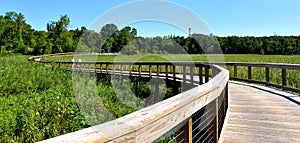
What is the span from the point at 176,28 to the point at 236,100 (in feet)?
17.1

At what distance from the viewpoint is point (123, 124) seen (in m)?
1.21

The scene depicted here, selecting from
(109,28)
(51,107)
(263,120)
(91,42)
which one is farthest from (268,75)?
(91,42)

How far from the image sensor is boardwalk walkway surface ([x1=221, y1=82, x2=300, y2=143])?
361 cm

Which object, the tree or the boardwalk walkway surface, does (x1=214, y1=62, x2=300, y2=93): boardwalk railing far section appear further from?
the tree

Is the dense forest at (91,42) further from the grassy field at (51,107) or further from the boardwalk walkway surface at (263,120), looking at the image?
the boardwalk walkway surface at (263,120)

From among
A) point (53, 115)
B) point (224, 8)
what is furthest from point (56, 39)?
point (53, 115)

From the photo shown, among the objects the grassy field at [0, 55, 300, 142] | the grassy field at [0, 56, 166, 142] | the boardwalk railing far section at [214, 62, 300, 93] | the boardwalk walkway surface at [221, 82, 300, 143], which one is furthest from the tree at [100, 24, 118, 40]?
the boardwalk walkway surface at [221, 82, 300, 143]

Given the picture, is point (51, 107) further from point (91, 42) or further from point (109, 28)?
point (91, 42)

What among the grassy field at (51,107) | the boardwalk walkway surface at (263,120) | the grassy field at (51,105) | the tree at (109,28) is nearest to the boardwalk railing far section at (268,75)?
the grassy field at (51,105)

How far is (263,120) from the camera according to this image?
4461 millimetres

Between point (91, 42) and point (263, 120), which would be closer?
point (263, 120)

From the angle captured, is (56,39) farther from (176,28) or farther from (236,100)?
(236,100)

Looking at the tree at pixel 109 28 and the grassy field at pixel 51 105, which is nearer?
the grassy field at pixel 51 105

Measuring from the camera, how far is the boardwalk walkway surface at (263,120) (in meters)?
3.61
